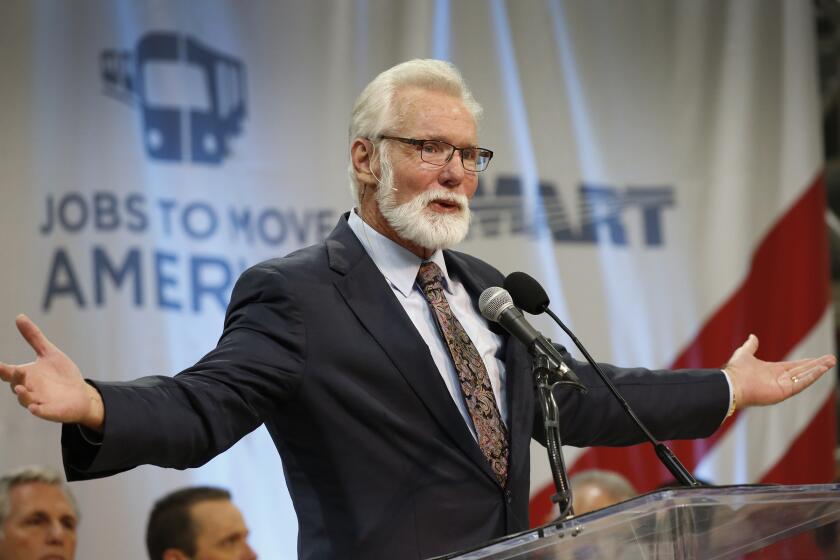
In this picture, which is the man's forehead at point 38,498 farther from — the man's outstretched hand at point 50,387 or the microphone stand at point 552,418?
the microphone stand at point 552,418

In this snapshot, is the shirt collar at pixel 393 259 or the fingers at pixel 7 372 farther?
the shirt collar at pixel 393 259

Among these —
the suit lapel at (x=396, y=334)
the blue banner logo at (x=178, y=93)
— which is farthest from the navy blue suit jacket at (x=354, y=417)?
the blue banner logo at (x=178, y=93)

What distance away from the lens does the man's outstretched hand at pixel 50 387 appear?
1611 millimetres

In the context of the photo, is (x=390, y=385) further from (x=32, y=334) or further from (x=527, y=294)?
(x=32, y=334)

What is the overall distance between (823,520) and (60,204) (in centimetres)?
282

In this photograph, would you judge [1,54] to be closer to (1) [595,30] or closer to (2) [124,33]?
(2) [124,33]

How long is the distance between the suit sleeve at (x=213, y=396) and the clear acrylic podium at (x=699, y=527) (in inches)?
21.8

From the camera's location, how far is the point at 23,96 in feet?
12.5

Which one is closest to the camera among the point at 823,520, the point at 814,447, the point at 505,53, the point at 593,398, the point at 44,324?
the point at 823,520

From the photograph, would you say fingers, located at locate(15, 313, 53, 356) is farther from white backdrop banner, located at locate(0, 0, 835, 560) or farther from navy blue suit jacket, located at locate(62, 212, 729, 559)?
white backdrop banner, located at locate(0, 0, 835, 560)

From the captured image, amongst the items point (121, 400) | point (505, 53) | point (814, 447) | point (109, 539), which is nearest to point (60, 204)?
point (109, 539)

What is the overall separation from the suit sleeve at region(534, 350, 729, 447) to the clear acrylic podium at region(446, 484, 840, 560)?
76 cm

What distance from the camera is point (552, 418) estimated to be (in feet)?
6.14

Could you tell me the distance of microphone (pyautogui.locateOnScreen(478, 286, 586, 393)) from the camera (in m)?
1.89
